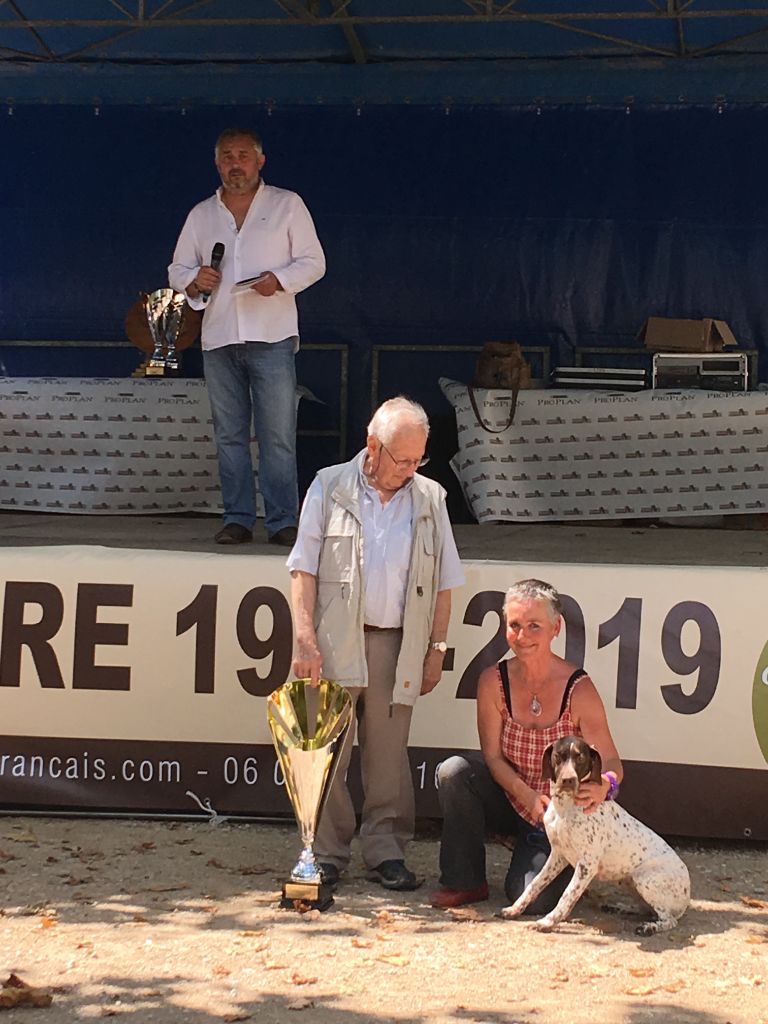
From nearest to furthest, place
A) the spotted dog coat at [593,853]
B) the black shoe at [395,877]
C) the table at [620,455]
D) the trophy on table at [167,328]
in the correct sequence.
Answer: the spotted dog coat at [593,853]
the black shoe at [395,877]
the table at [620,455]
the trophy on table at [167,328]

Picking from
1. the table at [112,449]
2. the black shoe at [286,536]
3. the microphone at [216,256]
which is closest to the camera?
the black shoe at [286,536]

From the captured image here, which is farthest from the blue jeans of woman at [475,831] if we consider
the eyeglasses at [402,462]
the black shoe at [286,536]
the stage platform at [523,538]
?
the black shoe at [286,536]

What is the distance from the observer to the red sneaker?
4199 mm

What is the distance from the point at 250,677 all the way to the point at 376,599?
0.93 metres

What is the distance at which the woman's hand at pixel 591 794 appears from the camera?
3953 millimetres

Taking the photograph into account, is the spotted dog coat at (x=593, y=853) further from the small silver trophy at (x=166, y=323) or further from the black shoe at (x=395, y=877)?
the small silver trophy at (x=166, y=323)

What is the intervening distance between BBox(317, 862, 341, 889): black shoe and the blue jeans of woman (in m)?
0.31

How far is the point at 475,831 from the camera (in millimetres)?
4281

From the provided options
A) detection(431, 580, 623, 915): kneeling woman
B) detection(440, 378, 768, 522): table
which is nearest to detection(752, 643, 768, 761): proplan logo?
detection(431, 580, 623, 915): kneeling woman

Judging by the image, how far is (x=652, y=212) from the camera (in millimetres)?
9508

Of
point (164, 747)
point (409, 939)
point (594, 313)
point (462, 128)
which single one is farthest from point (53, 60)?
point (409, 939)

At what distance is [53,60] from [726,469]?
4.91m

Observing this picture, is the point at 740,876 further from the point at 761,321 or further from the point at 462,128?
the point at 462,128

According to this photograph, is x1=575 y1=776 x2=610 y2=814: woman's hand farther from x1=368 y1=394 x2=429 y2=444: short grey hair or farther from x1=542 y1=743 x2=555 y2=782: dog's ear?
x1=368 y1=394 x2=429 y2=444: short grey hair
